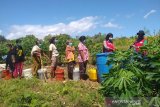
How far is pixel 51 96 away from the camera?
8523mm

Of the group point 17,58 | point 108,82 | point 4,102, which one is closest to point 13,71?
point 17,58

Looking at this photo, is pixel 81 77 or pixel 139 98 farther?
pixel 81 77

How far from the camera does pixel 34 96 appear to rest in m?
8.19

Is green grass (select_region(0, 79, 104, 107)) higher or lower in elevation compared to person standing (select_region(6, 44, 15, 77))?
lower

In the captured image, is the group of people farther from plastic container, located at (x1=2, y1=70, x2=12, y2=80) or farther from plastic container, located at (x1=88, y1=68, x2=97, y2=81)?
plastic container, located at (x1=88, y1=68, x2=97, y2=81)

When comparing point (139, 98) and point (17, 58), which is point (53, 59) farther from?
point (139, 98)

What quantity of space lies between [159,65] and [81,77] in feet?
22.8

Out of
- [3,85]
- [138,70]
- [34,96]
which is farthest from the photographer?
[3,85]

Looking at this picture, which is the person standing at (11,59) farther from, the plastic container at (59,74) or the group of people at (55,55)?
the plastic container at (59,74)

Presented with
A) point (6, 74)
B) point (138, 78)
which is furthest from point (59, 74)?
Result: point (138, 78)

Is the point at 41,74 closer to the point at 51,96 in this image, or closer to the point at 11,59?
the point at 11,59

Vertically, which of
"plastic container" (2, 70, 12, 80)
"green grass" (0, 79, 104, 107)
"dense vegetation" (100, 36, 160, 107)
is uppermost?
"dense vegetation" (100, 36, 160, 107)

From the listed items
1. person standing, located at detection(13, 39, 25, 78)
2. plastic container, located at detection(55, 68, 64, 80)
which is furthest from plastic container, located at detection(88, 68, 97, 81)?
person standing, located at detection(13, 39, 25, 78)

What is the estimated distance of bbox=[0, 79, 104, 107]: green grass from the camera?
770 centimetres
